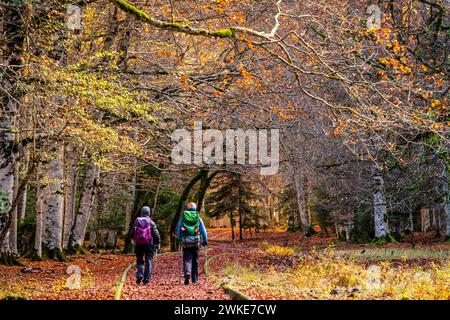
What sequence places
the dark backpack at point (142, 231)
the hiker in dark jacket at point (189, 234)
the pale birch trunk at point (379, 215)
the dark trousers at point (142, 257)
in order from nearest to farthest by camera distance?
the hiker in dark jacket at point (189, 234) < the dark backpack at point (142, 231) < the dark trousers at point (142, 257) < the pale birch trunk at point (379, 215)

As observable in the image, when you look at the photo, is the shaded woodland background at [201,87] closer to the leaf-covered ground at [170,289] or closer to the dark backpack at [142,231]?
the dark backpack at [142,231]

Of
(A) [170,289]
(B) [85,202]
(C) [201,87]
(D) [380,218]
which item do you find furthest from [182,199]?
(A) [170,289]

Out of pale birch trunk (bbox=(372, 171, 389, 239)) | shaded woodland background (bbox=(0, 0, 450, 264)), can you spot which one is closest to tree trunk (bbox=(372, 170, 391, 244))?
pale birch trunk (bbox=(372, 171, 389, 239))

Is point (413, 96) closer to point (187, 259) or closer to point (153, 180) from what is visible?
point (187, 259)

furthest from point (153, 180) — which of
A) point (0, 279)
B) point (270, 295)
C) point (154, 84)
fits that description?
point (270, 295)

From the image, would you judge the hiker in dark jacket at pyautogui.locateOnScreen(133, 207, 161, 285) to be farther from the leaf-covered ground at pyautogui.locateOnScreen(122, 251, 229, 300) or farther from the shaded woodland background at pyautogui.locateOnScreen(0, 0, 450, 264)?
the shaded woodland background at pyautogui.locateOnScreen(0, 0, 450, 264)

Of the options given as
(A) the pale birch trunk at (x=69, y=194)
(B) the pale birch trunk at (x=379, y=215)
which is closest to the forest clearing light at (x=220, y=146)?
(A) the pale birch trunk at (x=69, y=194)

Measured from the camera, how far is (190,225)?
11461 mm

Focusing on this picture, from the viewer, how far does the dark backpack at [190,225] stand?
449 inches

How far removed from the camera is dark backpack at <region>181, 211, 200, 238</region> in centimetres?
1141

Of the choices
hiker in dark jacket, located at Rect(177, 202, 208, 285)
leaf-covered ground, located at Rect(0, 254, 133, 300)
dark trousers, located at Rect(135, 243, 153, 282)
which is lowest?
leaf-covered ground, located at Rect(0, 254, 133, 300)

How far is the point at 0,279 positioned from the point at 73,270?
263 cm

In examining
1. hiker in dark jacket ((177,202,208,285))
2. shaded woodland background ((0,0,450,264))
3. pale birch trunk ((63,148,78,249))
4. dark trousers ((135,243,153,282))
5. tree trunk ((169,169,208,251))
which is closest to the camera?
shaded woodland background ((0,0,450,264))

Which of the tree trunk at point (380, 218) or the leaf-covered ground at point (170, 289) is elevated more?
the tree trunk at point (380, 218)
